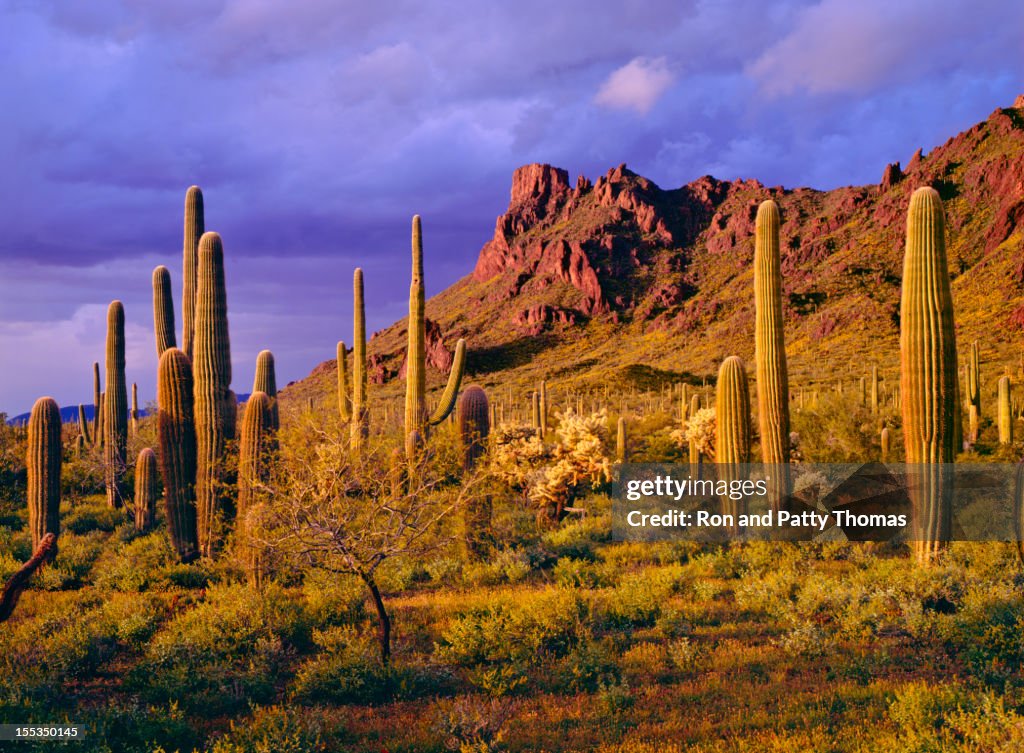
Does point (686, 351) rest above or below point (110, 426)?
above

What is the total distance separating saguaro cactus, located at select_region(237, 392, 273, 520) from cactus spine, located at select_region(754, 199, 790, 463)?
1082cm

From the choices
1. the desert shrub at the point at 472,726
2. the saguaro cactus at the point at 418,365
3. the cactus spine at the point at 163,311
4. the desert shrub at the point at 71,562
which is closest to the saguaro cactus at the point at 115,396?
the cactus spine at the point at 163,311

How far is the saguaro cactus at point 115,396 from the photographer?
22.0 meters

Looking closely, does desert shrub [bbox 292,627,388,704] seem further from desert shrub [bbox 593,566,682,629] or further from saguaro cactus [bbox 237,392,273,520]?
saguaro cactus [bbox 237,392,273,520]

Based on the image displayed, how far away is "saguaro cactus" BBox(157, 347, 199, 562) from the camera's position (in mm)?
15547

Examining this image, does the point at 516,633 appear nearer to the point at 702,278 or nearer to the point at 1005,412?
the point at 1005,412

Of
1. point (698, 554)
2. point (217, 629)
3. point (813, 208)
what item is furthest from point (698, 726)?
point (813, 208)

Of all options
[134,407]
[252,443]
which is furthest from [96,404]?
[252,443]

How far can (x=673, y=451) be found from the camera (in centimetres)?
2572

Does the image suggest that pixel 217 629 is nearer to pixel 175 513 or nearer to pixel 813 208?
pixel 175 513

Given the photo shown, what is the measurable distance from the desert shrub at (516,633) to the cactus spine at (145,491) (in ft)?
39.6

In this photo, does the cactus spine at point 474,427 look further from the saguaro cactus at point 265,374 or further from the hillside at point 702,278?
the hillside at point 702,278

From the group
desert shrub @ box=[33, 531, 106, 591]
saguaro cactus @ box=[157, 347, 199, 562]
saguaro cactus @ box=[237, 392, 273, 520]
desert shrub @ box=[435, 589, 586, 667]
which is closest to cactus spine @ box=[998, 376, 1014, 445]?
desert shrub @ box=[435, 589, 586, 667]

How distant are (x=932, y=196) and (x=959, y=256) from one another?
62.2 meters
